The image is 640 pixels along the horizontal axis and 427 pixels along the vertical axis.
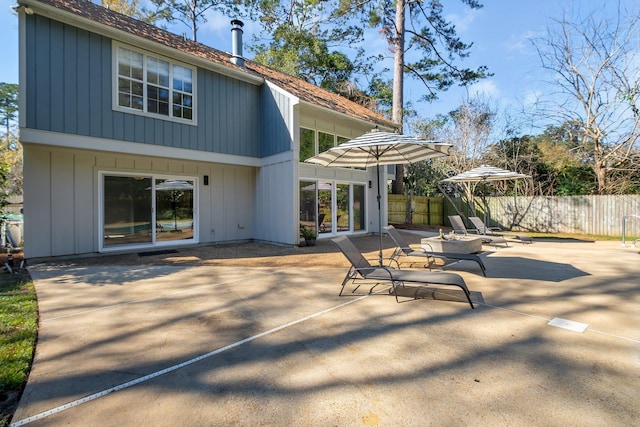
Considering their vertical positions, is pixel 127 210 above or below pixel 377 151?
below

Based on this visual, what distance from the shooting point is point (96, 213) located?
820 centimetres

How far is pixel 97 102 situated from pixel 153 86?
5.13ft

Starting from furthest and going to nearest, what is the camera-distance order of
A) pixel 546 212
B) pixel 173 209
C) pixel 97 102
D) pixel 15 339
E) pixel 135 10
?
1. pixel 135 10
2. pixel 546 212
3. pixel 173 209
4. pixel 97 102
5. pixel 15 339

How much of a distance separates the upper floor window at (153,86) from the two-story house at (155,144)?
3cm

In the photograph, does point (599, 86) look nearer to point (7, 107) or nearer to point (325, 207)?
point (325, 207)

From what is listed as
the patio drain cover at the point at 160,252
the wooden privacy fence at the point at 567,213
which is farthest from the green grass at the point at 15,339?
the wooden privacy fence at the point at 567,213

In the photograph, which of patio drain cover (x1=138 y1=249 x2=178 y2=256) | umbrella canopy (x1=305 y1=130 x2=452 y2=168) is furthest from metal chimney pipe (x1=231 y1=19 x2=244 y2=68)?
umbrella canopy (x1=305 y1=130 x2=452 y2=168)

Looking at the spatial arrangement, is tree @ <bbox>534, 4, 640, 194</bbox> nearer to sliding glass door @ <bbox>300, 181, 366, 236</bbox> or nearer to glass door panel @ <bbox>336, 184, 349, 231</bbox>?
sliding glass door @ <bbox>300, 181, 366, 236</bbox>

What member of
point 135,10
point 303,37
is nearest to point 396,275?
point 303,37

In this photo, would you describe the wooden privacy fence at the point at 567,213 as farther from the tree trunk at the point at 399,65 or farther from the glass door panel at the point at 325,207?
the glass door panel at the point at 325,207

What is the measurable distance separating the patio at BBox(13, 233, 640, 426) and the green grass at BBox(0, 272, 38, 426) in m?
0.09

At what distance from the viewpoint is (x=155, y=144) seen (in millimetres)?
8641

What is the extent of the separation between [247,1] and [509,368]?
2284cm

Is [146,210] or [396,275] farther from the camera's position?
[146,210]
